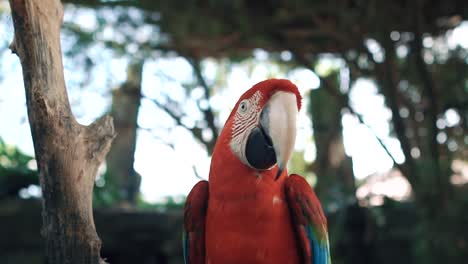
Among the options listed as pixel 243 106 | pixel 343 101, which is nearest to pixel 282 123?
pixel 243 106

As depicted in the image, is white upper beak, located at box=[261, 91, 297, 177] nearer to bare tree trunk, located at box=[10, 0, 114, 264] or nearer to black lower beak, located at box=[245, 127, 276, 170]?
black lower beak, located at box=[245, 127, 276, 170]

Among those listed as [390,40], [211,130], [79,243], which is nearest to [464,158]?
[390,40]

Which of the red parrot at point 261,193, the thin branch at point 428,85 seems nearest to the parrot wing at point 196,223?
the red parrot at point 261,193

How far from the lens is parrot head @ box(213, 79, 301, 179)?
183 centimetres

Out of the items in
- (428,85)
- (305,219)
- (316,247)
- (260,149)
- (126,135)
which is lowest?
(316,247)

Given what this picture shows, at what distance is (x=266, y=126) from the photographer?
6.24 ft

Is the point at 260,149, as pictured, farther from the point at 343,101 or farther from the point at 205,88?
the point at 205,88

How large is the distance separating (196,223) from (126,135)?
96.2 inches

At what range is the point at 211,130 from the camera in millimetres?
4277

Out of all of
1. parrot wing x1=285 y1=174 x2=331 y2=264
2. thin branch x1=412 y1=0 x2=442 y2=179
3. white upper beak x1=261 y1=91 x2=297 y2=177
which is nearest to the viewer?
white upper beak x1=261 y1=91 x2=297 y2=177

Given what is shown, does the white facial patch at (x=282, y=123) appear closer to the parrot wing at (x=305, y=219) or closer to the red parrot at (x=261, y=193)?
the red parrot at (x=261, y=193)

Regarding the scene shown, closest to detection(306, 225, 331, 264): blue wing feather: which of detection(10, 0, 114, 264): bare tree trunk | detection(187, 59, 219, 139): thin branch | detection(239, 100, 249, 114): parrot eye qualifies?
detection(239, 100, 249, 114): parrot eye

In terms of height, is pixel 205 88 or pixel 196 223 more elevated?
pixel 205 88

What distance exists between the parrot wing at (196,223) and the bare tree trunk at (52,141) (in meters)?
0.62
